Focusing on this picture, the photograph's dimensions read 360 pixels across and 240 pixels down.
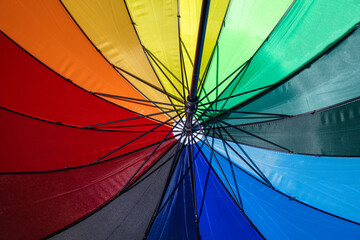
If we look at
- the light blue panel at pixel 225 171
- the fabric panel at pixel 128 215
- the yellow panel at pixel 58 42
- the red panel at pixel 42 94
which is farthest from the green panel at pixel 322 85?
the red panel at pixel 42 94

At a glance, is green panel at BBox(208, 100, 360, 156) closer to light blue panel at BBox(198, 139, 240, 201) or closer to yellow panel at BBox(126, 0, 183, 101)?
light blue panel at BBox(198, 139, 240, 201)

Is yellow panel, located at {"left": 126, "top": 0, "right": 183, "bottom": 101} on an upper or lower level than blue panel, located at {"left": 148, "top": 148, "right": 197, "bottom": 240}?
upper

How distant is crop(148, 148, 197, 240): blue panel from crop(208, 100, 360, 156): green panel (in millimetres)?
979

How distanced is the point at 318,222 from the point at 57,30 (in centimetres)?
324

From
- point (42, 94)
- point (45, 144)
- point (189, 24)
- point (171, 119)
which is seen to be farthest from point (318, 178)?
point (42, 94)

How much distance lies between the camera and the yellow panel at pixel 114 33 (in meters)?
2.04

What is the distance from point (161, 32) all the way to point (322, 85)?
5.77ft

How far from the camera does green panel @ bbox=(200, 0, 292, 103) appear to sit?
2105 mm

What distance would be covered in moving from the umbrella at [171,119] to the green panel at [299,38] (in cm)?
1

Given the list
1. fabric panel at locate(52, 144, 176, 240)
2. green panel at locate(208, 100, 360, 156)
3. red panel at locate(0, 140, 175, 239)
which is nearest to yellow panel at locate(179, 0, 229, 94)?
green panel at locate(208, 100, 360, 156)

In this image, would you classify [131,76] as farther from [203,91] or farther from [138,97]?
[203,91]

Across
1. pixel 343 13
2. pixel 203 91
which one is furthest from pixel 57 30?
pixel 343 13

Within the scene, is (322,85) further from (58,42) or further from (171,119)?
(58,42)

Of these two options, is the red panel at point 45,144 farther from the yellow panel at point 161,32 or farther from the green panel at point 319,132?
the green panel at point 319,132
